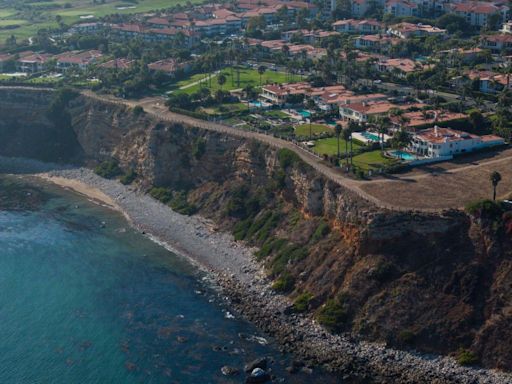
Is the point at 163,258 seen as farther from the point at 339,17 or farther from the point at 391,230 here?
the point at 339,17

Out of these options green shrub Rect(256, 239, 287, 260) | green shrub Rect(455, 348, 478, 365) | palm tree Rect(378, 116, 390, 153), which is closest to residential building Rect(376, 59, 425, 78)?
palm tree Rect(378, 116, 390, 153)

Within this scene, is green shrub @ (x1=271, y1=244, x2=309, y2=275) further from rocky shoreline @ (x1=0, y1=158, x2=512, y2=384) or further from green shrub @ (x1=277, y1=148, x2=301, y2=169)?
green shrub @ (x1=277, y1=148, x2=301, y2=169)

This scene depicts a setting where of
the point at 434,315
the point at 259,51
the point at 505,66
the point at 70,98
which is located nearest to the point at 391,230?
the point at 434,315

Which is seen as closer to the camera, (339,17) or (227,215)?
(227,215)

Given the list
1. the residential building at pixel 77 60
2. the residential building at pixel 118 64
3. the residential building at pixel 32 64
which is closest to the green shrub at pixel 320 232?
the residential building at pixel 118 64

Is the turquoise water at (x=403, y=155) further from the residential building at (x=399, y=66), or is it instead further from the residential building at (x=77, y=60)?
the residential building at (x=77, y=60)
